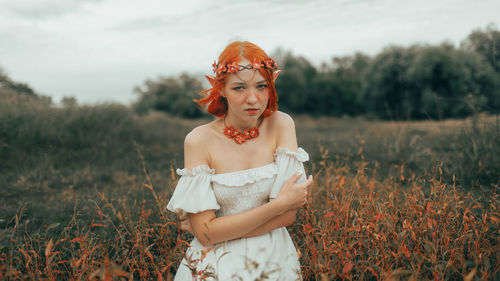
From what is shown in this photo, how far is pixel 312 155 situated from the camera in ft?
18.6

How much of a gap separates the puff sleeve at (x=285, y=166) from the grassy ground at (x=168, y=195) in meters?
0.40

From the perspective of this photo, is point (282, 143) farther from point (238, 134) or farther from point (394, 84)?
point (394, 84)

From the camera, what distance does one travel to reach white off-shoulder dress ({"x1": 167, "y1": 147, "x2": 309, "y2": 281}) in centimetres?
190

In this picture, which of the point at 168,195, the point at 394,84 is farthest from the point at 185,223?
the point at 394,84

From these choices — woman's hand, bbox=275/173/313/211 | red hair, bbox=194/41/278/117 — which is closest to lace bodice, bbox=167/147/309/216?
woman's hand, bbox=275/173/313/211

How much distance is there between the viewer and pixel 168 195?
4.34 metres

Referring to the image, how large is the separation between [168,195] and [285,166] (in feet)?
8.89

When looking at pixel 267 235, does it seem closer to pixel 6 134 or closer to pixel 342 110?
pixel 6 134

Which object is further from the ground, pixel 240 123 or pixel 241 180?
pixel 240 123

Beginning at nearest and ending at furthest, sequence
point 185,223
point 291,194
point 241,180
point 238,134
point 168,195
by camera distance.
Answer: point 291,194
point 241,180
point 238,134
point 185,223
point 168,195

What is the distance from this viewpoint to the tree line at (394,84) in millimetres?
5473

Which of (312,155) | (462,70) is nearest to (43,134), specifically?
(312,155)

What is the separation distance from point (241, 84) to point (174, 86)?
37.7m

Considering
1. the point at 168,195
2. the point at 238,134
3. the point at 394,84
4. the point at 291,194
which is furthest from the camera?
the point at 394,84
